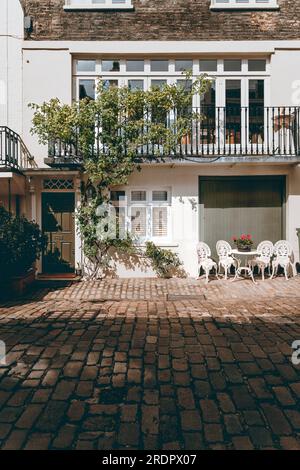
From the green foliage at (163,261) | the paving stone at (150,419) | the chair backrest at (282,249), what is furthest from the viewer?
the green foliage at (163,261)

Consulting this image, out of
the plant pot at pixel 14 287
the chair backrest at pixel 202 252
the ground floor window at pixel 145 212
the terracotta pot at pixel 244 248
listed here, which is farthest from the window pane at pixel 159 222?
the plant pot at pixel 14 287

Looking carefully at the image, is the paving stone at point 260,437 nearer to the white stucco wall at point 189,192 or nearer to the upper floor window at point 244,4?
the white stucco wall at point 189,192

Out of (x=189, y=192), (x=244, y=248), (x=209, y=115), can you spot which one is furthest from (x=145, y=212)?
Answer: (x=209, y=115)

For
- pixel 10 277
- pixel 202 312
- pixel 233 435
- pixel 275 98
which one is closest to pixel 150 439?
pixel 233 435

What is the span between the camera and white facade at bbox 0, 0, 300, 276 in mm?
11555

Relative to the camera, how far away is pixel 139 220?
11.9 metres

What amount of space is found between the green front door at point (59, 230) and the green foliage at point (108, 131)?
2.34 feet

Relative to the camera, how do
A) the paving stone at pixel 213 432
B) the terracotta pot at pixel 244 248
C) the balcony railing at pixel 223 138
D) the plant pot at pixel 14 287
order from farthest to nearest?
the balcony railing at pixel 223 138 < the terracotta pot at pixel 244 248 < the plant pot at pixel 14 287 < the paving stone at pixel 213 432

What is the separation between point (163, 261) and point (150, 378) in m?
7.19

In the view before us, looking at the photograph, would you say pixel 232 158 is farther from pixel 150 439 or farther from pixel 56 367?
pixel 150 439

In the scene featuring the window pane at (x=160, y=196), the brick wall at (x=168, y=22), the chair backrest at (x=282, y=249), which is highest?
the brick wall at (x=168, y=22)

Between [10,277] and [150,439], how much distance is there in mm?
6623

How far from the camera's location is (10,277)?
8781mm

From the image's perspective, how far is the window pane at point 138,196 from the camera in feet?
38.8
